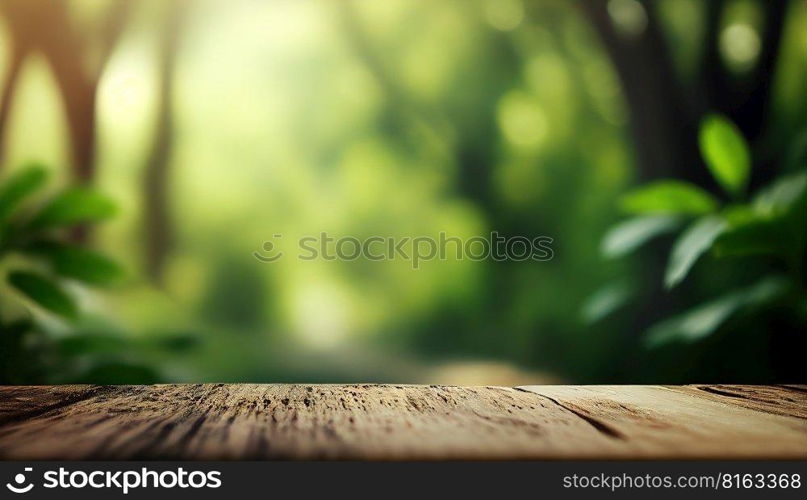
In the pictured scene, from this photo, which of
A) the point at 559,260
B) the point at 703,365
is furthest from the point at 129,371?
the point at 703,365

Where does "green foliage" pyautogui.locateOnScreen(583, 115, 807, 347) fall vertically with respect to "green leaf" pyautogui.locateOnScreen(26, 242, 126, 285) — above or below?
above

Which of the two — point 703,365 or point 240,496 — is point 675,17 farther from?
point 240,496

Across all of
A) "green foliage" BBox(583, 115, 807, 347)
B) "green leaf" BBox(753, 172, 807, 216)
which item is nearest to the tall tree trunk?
"green foliage" BBox(583, 115, 807, 347)

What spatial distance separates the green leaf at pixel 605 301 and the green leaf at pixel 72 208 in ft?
3.37

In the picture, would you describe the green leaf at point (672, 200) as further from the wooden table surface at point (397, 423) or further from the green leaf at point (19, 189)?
the green leaf at point (19, 189)

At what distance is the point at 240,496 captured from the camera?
583mm

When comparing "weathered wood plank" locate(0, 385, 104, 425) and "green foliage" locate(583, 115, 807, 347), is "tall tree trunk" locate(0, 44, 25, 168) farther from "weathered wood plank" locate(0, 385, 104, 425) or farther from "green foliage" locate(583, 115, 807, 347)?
"green foliage" locate(583, 115, 807, 347)

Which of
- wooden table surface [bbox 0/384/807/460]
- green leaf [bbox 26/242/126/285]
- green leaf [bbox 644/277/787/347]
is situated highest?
green leaf [bbox 644/277/787/347]

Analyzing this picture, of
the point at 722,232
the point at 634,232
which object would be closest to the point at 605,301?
the point at 634,232

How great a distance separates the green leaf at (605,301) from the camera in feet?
4.16

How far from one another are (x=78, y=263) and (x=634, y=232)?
1.14m

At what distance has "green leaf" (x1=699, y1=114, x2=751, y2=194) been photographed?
1229 mm

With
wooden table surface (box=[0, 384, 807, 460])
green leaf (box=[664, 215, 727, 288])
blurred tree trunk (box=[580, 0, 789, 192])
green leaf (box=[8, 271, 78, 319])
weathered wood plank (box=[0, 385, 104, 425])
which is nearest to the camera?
wooden table surface (box=[0, 384, 807, 460])

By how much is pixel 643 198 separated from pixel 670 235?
0.20m
